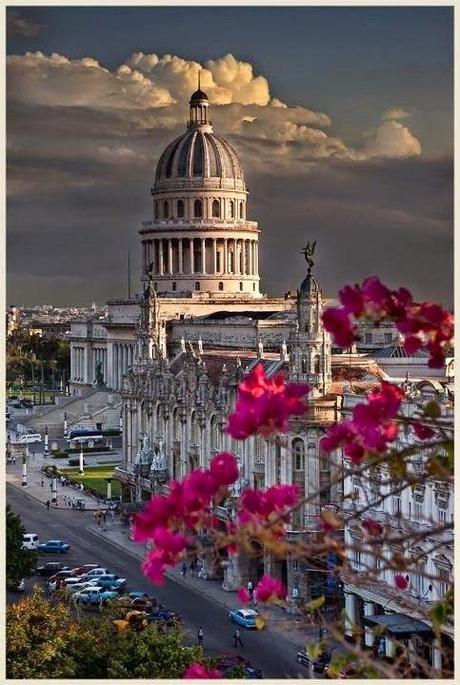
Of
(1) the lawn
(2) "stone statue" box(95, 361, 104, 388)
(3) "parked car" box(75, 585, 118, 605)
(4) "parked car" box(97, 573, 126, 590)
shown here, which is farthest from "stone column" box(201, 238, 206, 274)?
(3) "parked car" box(75, 585, 118, 605)

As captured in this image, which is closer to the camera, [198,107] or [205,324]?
[205,324]

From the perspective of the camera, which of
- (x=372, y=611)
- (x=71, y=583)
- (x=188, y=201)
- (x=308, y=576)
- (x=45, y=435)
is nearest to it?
(x=372, y=611)

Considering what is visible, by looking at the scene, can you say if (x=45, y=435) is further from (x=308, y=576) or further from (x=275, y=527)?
(x=275, y=527)

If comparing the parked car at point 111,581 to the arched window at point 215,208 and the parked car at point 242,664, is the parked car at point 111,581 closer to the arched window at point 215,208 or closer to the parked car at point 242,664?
the parked car at point 242,664

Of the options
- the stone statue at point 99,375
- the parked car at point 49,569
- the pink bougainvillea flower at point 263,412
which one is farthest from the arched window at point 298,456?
the stone statue at point 99,375

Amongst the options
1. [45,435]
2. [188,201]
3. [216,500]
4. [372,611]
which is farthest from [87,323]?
[216,500]

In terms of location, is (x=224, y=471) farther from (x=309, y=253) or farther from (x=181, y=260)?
(x=181, y=260)
